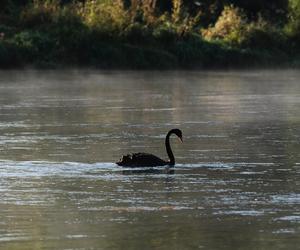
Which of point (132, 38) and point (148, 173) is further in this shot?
point (132, 38)

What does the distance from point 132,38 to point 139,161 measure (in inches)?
1411

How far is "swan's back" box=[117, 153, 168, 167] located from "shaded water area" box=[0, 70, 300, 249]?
0.13 m

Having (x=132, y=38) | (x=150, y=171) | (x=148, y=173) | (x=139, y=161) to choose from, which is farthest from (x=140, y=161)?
(x=132, y=38)

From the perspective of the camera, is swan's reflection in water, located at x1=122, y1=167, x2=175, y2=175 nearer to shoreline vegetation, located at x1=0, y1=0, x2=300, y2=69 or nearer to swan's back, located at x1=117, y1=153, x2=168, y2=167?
swan's back, located at x1=117, y1=153, x2=168, y2=167

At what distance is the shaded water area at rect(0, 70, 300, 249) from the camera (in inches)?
519

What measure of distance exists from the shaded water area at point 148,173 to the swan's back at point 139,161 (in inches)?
5.3

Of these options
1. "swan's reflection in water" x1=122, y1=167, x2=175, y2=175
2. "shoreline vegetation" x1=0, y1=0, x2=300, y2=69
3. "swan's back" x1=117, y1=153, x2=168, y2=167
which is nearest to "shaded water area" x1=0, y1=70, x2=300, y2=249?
"swan's reflection in water" x1=122, y1=167, x2=175, y2=175

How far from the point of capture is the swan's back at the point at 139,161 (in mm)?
18844

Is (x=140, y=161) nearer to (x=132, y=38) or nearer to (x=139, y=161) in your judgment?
(x=139, y=161)

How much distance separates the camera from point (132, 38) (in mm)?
54500

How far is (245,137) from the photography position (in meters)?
24.0

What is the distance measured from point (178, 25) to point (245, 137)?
108ft

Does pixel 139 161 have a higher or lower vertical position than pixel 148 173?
higher

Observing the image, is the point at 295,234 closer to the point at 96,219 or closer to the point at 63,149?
the point at 96,219
